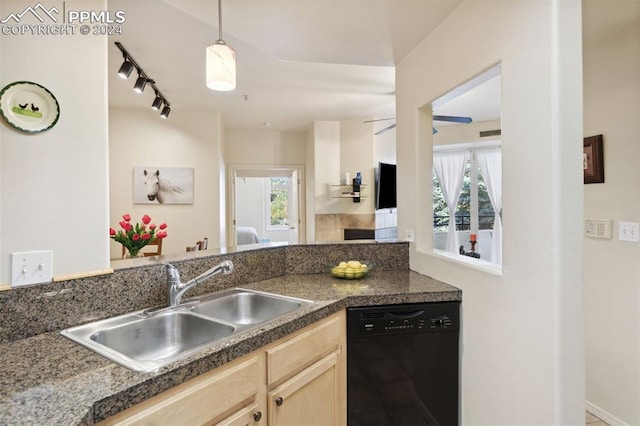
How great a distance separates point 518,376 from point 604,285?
3.85 ft

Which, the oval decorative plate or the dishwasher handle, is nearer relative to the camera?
the oval decorative plate

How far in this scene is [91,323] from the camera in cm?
127

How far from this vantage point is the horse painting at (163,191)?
4.64 m

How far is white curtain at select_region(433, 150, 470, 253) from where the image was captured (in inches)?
208

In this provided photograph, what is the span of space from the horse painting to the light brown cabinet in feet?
12.4

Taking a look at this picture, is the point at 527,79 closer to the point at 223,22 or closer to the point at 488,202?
the point at 223,22

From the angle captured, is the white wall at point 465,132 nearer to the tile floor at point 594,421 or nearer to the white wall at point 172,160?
the white wall at point 172,160

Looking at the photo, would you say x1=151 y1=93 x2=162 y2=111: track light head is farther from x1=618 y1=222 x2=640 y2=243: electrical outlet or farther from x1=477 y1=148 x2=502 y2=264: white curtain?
x1=477 y1=148 x2=502 y2=264: white curtain

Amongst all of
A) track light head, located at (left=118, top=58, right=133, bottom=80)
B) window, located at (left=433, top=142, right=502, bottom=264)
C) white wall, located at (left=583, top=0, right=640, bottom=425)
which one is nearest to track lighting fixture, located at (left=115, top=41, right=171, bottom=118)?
track light head, located at (left=118, top=58, right=133, bottom=80)

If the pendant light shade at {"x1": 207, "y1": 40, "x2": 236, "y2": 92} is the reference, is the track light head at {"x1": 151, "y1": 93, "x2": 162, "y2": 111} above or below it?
above

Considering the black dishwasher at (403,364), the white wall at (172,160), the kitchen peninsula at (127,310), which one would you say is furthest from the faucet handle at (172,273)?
the white wall at (172,160)

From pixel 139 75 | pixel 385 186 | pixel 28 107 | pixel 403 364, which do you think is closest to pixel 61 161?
pixel 28 107

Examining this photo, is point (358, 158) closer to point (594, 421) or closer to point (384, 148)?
point (384, 148)

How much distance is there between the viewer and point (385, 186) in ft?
16.6
